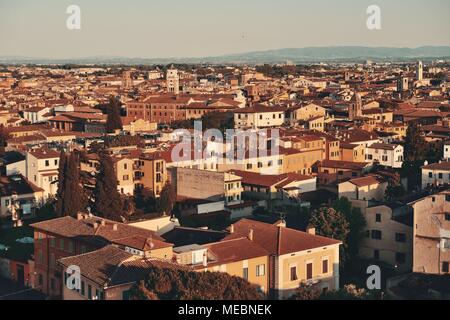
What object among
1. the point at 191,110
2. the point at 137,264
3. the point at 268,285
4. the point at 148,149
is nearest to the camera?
the point at 137,264

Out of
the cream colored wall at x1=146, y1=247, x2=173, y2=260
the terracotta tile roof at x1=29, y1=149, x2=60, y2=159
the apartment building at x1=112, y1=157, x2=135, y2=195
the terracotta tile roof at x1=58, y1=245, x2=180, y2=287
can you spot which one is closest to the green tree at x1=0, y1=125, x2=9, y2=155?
the terracotta tile roof at x1=29, y1=149, x2=60, y2=159

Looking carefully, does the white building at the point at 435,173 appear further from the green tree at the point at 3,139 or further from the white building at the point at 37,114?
the white building at the point at 37,114

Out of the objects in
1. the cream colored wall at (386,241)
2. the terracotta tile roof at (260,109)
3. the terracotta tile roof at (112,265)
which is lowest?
the cream colored wall at (386,241)

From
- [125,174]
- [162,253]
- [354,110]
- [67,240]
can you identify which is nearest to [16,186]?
[125,174]

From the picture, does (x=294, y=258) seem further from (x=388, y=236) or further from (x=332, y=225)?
(x=388, y=236)

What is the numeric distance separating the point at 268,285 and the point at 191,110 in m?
22.3

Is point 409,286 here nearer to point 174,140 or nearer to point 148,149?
point 148,149

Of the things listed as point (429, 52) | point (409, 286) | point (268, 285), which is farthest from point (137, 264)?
point (429, 52)

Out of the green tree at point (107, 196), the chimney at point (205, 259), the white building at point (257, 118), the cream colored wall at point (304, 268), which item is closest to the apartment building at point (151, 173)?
the green tree at point (107, 196)

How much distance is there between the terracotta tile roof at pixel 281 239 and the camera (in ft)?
29.2

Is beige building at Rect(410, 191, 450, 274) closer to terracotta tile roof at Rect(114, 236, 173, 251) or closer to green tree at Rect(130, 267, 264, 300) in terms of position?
terracotta tile roof at Rect(114, 236, 173, 251)

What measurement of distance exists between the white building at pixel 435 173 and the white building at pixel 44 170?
6.85 metres

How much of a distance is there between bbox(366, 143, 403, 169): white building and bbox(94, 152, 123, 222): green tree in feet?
25.5

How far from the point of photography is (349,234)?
11.1 meters
